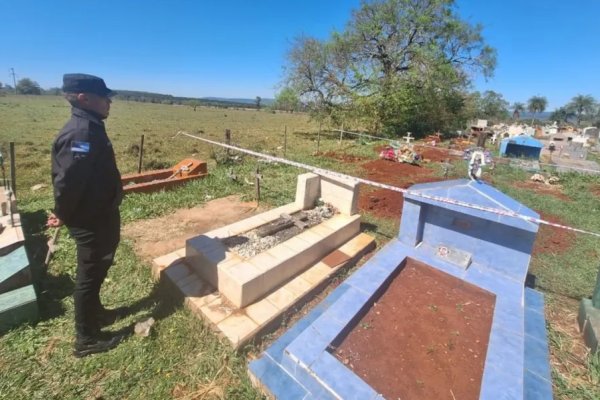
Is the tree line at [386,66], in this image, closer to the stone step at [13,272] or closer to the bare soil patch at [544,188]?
the bare soil patch at [544,188]

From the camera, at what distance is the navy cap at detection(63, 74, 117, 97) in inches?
86.4

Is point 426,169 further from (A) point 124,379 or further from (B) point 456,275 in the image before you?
(A) point 124,379

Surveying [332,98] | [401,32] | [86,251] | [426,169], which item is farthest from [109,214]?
[401,32]

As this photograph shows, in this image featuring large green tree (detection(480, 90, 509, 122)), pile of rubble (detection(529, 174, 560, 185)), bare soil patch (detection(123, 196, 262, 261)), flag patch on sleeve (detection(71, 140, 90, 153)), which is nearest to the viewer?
flag patch on sleeve (detection(71, 140, 90, 153))

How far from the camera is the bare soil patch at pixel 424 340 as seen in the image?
224 cm

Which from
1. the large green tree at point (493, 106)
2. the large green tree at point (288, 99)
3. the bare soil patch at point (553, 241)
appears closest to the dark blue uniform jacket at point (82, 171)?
the bare soil patch at point (553, 241)

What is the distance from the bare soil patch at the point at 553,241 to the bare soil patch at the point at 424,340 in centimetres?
279

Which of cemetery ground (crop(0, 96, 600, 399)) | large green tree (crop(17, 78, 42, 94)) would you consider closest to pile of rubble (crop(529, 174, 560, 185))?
cemetery ground (crop(0, 96, 600, 399))

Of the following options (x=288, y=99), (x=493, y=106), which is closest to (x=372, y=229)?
(x=288, y=99)

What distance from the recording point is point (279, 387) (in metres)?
2.20

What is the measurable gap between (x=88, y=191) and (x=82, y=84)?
31.9 inches

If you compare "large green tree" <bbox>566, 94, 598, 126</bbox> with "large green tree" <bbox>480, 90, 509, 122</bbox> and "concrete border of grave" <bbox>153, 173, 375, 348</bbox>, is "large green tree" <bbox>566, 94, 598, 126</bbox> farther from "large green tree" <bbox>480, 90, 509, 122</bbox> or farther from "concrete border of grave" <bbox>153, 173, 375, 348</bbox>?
"concrete border of grave" <bbox>153, 173, 375, 348</bbox>

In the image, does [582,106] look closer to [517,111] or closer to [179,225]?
[517,111]

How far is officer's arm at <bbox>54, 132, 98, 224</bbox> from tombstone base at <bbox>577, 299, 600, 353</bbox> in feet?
15.0
